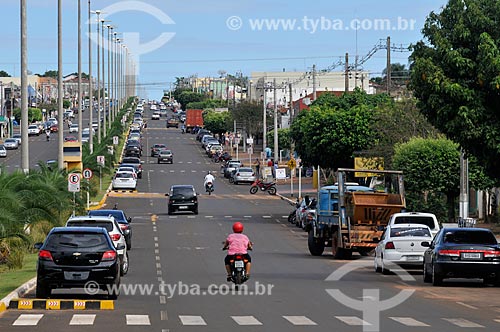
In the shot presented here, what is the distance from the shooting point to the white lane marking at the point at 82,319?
1953cm

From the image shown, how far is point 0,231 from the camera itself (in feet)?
104

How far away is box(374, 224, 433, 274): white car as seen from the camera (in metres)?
31.9

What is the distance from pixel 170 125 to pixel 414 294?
16058cm

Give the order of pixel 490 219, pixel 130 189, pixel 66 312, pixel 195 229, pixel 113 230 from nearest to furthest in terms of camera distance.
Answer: pixel 66 312 < pixel 113 230 < pixel 195 229 < pixel 490 219 < pixel 130 189

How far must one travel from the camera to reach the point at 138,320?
20.1 metres

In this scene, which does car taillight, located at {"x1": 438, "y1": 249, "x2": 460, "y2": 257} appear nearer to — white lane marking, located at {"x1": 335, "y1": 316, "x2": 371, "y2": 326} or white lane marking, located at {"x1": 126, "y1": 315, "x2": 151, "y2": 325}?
white lane marking, located at {"x1": 335, "y1": 316, "x2": 371, "y2": 326}

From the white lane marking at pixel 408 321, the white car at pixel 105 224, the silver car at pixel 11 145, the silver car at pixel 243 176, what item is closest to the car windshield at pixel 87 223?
the white car at pixel 105 224

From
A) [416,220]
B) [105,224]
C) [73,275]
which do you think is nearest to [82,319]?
[73,275]

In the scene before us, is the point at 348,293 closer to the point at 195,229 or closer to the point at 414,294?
the point at 414,294

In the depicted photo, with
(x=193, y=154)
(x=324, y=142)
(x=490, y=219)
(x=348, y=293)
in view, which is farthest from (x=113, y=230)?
(x=193, y=154)

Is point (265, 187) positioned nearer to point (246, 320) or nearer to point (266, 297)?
point (266, 297)

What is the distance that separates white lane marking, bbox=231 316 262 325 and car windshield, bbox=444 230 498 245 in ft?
30.2

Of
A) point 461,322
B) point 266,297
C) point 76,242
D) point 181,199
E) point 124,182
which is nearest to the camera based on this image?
point 461,322

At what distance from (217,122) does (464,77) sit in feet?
455
